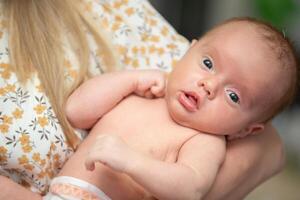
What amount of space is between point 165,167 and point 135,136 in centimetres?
14

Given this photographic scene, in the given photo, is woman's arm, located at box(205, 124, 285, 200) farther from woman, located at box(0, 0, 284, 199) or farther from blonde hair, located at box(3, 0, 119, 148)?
blonde hair, located at box(3, 0, 119, 148)

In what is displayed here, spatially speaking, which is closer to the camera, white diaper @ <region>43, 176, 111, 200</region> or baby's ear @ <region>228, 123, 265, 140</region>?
white diaper @ <region>43, 176, 111, 200</region>

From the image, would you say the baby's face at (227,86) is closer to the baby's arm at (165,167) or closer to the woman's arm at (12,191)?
the baby's arm at (165,167)

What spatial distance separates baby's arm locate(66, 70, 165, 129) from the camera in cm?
95

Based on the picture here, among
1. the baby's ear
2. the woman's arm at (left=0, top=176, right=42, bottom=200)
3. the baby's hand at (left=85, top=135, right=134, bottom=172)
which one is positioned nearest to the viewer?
the baby's hand at (left=85, top=135, right=134, bottom=172)

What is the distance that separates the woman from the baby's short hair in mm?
107

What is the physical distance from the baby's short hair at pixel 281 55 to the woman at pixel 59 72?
0.11 m

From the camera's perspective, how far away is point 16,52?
3.10 feet

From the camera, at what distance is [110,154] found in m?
0.75

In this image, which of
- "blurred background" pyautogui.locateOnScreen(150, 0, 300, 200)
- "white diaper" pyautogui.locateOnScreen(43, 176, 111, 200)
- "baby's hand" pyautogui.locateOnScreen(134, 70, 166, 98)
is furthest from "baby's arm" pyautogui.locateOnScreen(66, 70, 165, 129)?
"blurred background" pyautogui.locateOnScreen(150, 0, 300, 200)

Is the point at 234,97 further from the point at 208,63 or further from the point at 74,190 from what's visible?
the point at 74,190

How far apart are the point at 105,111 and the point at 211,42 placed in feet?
0.80

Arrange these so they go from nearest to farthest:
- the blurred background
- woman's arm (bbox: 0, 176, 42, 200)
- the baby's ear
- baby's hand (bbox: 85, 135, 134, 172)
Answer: baby's hand (bbox: 85, 135, 134, 172), woman's arm (bbox: 0, 176, 42, 200), the baby's ear, the blurred background

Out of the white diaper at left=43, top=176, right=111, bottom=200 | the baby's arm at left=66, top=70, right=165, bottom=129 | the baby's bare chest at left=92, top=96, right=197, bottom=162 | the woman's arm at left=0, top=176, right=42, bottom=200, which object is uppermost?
the baby's arm at left=66, top=70, right=165, bottom=129
